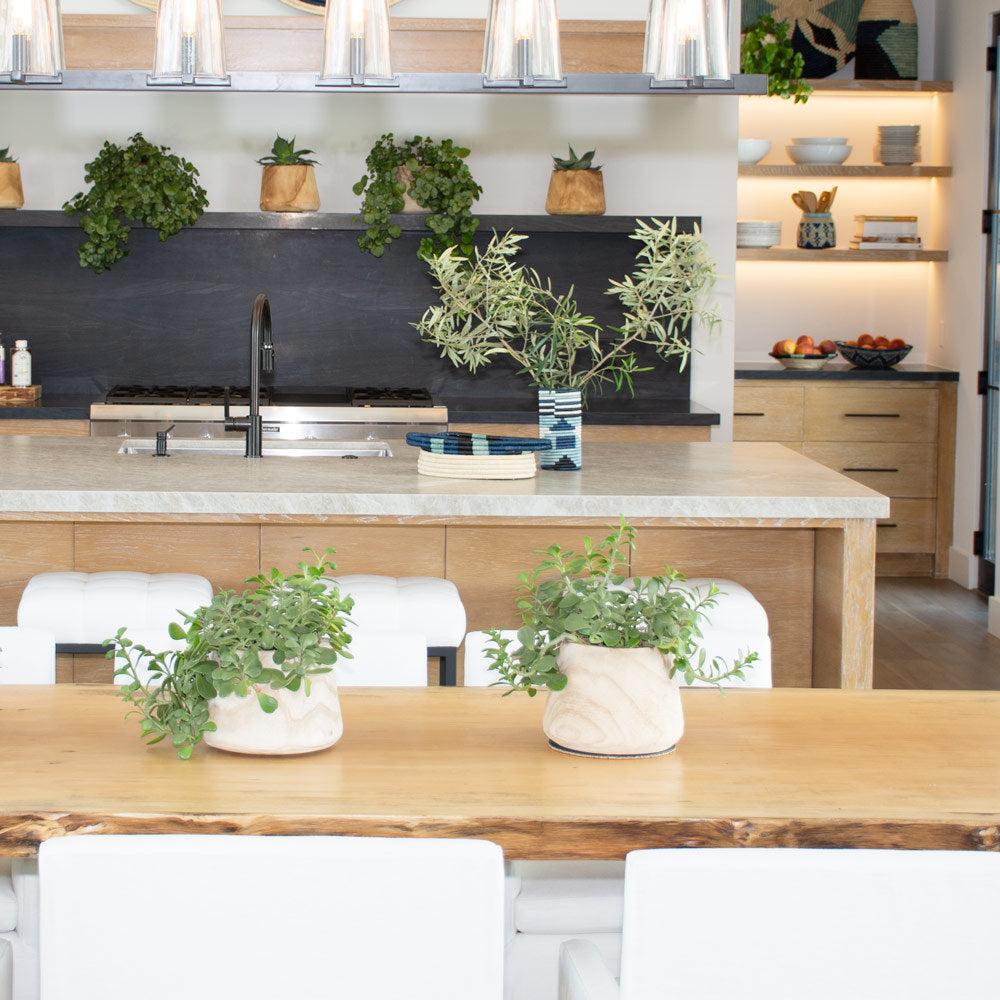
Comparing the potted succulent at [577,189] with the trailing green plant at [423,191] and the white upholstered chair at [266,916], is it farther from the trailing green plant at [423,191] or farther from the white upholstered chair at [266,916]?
the white upholstered chair at [266,916]

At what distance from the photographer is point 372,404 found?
213 inches

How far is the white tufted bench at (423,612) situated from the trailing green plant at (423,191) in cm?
269

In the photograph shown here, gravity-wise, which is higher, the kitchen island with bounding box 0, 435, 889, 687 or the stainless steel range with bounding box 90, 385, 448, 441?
the stainless steel range with bounding box 90, 385, 448, 441

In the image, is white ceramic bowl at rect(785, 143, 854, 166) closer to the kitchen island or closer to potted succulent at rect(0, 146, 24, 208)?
the kitchen island

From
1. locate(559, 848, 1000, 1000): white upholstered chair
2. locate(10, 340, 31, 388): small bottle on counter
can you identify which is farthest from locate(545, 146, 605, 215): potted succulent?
locate(559, 848, 1000, 1000): white upholstered chair

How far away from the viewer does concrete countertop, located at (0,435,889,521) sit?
3.15m

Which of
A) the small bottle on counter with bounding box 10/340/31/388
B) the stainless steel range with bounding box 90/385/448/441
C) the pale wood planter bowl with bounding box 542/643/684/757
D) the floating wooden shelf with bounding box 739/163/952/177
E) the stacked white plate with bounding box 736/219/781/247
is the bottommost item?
the pale wood planter bowl with bounding box 542/643/684/757

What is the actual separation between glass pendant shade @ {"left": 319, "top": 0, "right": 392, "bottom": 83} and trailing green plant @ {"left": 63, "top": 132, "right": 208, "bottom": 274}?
7.05ft

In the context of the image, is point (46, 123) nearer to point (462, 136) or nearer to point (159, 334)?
point (159, 334)

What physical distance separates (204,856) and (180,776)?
0.42 m

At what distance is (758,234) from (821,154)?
20.5 inches

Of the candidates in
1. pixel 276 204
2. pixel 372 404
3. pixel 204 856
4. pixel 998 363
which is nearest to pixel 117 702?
pixel 204 856

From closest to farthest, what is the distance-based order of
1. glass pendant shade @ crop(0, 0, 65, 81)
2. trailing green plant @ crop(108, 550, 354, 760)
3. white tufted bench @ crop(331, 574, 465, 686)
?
trailing green plant @ crop(108, 550, 354, 760) → white tufted bench @ crop(331, 574, 465, 686) → glass pendant shade @ crop(0, 0, 65, 81)

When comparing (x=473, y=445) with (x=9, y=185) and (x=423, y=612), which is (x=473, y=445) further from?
(x=9, y=185)
